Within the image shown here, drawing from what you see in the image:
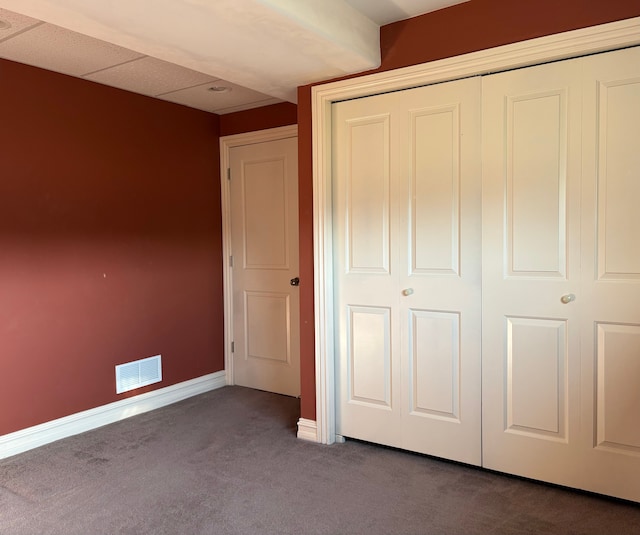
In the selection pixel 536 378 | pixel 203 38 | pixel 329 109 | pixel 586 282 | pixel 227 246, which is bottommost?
pixel 536 378

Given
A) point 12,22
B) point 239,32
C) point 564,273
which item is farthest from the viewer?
point 12,22

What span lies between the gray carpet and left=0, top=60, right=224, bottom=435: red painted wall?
0.55m

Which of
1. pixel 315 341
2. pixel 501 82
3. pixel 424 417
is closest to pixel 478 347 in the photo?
pixel 424 417

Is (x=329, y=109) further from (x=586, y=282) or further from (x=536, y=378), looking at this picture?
(x=536, y=378)

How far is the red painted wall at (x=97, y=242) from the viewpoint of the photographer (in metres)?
3.03

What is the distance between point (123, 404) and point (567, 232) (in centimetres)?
302

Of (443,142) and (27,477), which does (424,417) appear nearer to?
(443,142)

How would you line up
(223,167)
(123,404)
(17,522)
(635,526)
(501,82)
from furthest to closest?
1. (223,167)
2. (123,404)
3. (501,82)
4. (17,522)
5. (635,526)

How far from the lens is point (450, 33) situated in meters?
2.56

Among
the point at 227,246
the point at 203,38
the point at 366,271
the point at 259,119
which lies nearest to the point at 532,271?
the point at 366,271

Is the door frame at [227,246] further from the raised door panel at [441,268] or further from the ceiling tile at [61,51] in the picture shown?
the raised door panel at [441,268]

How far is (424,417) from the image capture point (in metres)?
2.80

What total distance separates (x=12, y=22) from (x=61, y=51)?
1.28 ft

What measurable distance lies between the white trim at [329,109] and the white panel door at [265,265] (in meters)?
0.98
